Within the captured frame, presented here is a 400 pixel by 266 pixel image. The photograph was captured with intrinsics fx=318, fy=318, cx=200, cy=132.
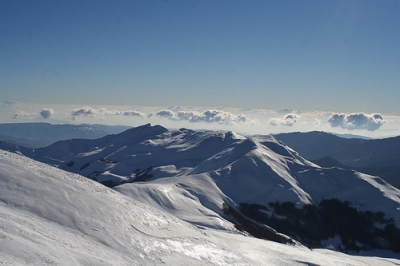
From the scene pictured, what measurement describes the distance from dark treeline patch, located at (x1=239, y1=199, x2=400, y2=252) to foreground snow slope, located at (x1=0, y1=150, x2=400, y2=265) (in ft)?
167

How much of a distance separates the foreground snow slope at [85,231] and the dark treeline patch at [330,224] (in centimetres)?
5087

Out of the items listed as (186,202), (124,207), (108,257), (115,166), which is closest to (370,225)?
(186,202)

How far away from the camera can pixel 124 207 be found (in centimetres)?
3625

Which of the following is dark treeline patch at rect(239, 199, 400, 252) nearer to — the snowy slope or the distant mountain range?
the distant mountain range

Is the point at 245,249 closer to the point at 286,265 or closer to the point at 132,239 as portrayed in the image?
the point at 286,265

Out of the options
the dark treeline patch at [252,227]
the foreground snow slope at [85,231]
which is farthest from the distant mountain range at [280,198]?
the foreground snow slope at [85,231]

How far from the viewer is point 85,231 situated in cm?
2747

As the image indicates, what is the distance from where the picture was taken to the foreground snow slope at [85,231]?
854 inches

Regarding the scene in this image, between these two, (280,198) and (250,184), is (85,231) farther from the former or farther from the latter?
(250,184)

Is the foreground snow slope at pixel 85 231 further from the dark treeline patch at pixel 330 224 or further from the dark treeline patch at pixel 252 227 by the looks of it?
the dark treeline patch at pixel 330 224

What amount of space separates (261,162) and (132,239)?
3813 inches

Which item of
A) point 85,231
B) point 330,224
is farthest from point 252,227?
point 85,231

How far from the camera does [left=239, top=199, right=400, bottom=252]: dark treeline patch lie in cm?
8888

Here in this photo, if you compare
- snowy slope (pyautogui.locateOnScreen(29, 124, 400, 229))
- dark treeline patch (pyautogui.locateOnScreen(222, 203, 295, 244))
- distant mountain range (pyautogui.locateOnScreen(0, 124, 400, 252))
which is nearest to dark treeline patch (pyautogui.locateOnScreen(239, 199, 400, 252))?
distant mountain range (pyautogui.locateOnScreen(0, 124, 400, 252))
